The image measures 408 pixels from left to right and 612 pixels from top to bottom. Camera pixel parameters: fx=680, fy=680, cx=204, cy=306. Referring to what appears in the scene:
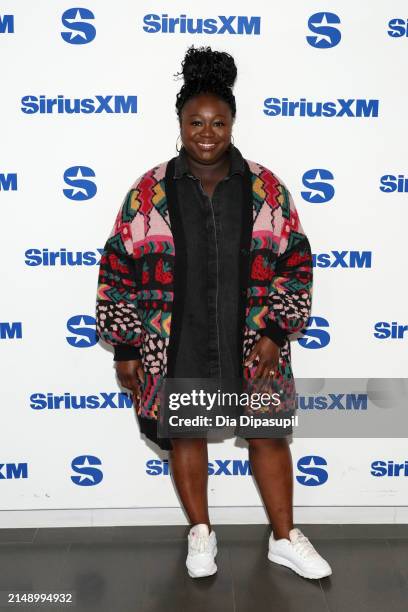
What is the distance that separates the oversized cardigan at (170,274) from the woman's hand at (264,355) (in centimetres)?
2

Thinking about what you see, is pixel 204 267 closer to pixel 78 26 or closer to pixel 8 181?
pixel 8 181

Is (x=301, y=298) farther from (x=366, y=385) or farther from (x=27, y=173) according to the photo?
Answer: (x=27, y=173)

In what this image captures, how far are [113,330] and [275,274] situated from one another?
21.9 inches

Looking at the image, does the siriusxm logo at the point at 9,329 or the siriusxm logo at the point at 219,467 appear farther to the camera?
the siriusxm logo at the point at 219,467

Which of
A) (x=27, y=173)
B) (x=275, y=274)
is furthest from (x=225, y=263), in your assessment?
(x=27, y=173)

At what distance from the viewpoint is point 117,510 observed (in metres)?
2.67

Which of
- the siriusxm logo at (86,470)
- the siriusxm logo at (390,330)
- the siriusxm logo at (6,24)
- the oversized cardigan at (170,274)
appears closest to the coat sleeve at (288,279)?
the oversized cardigan at (170,274)

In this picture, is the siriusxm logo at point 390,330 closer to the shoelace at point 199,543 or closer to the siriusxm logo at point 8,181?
the shoelace at point 199,543

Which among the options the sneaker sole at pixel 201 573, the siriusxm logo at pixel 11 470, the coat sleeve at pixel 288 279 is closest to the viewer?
the coat sleeve at pixel 288 279

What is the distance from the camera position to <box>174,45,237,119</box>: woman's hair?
211 centimetres

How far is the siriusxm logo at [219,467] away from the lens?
8.68ft

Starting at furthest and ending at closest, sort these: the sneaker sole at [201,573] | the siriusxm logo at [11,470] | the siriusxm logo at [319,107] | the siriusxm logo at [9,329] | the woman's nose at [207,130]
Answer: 1. the siriusxm logo at [11,470]
2. the siriusxm logo at [9,329]
3. the siriusxm logo at [319,107]
4. the sneaker sole at [201,573]
5. the woman's nose at [207,130]

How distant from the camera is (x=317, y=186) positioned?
246 centimetres

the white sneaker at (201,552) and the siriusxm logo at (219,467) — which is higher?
the siriusxm logo at (219,467)
